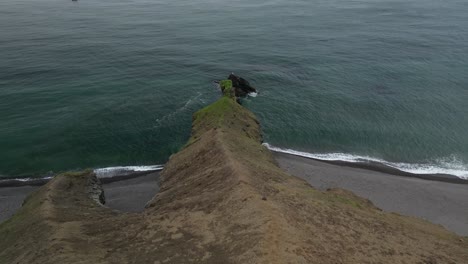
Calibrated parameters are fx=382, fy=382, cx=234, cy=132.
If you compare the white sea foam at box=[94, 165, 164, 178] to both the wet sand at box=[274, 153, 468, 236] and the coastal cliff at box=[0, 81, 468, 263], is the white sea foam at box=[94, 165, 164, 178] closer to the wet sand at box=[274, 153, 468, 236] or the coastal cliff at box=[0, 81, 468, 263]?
the coastal cliff at box=[0, 81, 468, 263]

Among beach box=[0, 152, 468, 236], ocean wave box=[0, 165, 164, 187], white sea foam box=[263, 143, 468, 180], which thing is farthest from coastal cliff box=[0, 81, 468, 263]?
white sea foam box=[263, 143, 468, 180]

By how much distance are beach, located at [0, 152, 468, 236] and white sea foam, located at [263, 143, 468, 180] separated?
10.4 ft

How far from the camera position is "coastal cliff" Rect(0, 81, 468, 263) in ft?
103

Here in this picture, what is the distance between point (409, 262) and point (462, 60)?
328ft

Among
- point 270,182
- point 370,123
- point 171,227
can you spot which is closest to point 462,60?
point 370,123

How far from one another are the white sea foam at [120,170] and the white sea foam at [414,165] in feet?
68.7

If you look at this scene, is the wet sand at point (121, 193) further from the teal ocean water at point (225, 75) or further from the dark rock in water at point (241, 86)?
the dark rock in water at point (241, 86)

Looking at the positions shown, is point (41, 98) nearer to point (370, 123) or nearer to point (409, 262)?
point (370, 123)

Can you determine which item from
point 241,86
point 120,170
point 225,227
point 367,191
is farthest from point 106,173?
point 367,191

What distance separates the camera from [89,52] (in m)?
115

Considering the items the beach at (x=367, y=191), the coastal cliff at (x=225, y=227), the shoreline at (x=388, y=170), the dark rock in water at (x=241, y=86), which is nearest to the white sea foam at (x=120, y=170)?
the beach at (x=367, y=191)

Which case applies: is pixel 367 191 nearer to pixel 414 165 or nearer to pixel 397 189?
pixel 397 189

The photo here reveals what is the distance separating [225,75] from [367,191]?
5379 centimetres

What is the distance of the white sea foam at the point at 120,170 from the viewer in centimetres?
6016
